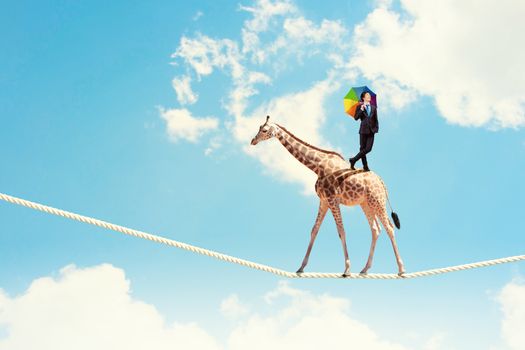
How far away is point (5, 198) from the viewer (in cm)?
618

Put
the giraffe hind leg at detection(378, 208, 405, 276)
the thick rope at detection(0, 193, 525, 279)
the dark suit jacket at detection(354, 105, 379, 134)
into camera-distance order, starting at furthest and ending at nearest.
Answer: the giraffe hind leg at detection(378, 208, 405, 276) → the dark suit jacket at detection(354, 105, 379, 134) → the thick rope at detection(0, 193, 525, 279)

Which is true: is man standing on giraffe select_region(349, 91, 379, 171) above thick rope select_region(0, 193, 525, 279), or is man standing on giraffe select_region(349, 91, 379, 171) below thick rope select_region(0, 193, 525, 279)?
above

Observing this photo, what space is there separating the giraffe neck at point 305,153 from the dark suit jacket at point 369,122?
682 millimetres

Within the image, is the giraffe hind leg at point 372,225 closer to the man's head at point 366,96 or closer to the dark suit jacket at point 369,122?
the dark suit jacket at point 369,122

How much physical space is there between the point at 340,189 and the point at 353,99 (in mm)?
1149

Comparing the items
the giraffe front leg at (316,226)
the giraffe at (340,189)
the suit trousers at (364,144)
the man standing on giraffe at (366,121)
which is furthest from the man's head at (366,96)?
the giraffe front leg at (316,226)

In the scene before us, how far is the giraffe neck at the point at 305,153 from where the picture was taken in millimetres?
8297

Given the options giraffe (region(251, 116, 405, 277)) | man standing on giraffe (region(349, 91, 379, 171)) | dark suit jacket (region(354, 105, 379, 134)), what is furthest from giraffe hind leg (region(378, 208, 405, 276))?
dark suit jacket (region(354, 105, 379, 134))

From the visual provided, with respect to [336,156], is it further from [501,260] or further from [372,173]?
[501,260]

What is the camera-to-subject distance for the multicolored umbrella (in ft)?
25.7

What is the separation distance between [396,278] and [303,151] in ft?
6.68

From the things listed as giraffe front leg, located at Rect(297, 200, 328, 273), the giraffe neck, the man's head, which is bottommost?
giraffe front leg, located at Rect(297, 200, 328, 273)

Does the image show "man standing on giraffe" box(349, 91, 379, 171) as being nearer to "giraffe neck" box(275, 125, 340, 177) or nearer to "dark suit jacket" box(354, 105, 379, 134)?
"dark suit jacket" box(354, 105, 379, 134)

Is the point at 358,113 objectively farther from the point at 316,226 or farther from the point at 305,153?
the point at 316,226
